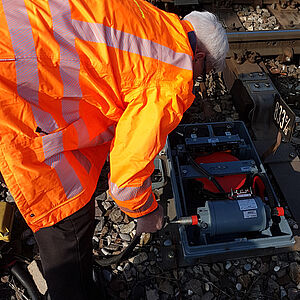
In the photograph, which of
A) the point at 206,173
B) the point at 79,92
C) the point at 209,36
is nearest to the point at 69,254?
the point at 79,92

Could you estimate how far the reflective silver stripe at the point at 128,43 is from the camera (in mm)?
1643

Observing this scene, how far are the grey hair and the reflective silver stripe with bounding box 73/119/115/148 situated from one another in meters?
0.78

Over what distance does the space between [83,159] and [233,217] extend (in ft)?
4.28

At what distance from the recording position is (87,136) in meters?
1.98

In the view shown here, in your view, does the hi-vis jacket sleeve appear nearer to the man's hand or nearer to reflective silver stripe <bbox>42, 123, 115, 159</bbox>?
reflective silver stripe <bbox>42, 123, 115, 159</bbox>

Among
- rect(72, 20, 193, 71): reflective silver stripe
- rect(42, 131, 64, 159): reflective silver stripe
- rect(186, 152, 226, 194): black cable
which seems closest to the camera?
rect(72, 20, 193, 71): reflective silver stripe

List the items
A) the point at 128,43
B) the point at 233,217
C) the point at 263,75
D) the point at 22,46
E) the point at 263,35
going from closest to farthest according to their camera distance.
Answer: the point at 22,46 → the point at 128,43 → the point at 233,217 → the point at 263,75 → the point at 263,35

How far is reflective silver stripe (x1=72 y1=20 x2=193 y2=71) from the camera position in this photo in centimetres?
164

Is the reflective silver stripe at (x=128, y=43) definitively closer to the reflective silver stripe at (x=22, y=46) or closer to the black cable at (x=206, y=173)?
the reflective silver stripe at (x=22, y=46)

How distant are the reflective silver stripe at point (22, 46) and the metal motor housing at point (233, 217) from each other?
1.69 meters

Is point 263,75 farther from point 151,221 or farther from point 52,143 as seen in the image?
point 52,143

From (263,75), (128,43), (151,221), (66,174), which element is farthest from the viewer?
(263,75)

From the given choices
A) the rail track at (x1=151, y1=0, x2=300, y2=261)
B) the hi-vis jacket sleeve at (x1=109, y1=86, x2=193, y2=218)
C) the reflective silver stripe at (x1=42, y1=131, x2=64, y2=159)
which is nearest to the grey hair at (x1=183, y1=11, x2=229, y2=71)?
the hi-vis jacket sleeve at (x1=109, y1=86, x2=193, y2=218)

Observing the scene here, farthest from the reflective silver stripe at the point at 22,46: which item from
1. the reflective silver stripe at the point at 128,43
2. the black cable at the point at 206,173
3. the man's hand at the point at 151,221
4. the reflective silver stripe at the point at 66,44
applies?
the black cable at the point at 206,173
